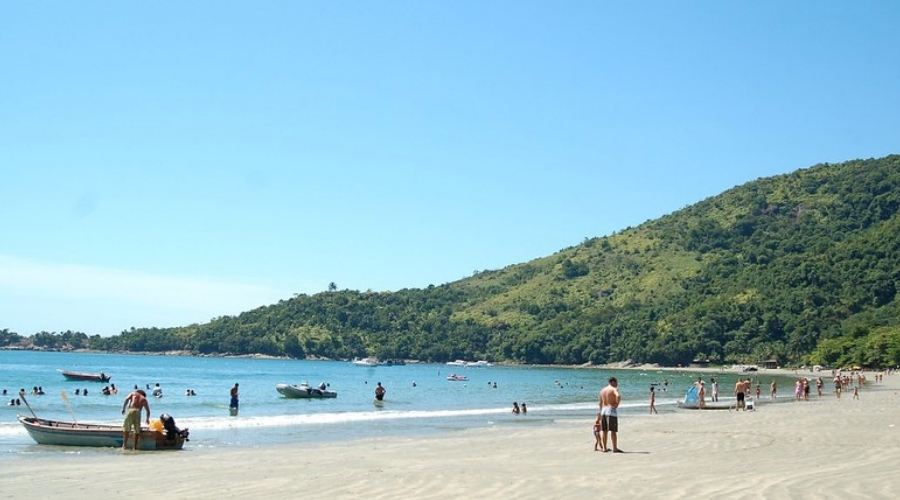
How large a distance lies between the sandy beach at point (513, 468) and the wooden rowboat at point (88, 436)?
2.67 ft

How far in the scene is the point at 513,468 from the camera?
57.4 feet

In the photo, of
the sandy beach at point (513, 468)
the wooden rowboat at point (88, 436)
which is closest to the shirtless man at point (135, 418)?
the wooden rowboat at point (88, 436)

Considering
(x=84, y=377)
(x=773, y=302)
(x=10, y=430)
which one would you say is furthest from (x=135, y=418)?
(x=773, y=302)

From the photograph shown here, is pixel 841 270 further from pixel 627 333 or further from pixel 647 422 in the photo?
pixel 647 422

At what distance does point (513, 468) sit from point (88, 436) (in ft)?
47.0

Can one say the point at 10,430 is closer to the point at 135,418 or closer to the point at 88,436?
the point at 88,436

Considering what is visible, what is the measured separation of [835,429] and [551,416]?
17255mm

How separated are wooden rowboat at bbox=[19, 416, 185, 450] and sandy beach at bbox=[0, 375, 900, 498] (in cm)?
81

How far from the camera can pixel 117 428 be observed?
84.9 feet

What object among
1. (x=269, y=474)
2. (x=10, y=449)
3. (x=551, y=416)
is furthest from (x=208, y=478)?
(x=551, y=416)

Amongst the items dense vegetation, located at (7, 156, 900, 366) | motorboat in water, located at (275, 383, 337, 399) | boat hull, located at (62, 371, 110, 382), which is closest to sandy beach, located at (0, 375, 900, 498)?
motorboat in water, located at (275, 383, 337, 399)

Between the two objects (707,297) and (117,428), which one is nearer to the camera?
(117,428)

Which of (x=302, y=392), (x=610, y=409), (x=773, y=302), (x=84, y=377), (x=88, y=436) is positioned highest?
(x=773, y=302)

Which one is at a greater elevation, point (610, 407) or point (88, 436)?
point (610, 407)
